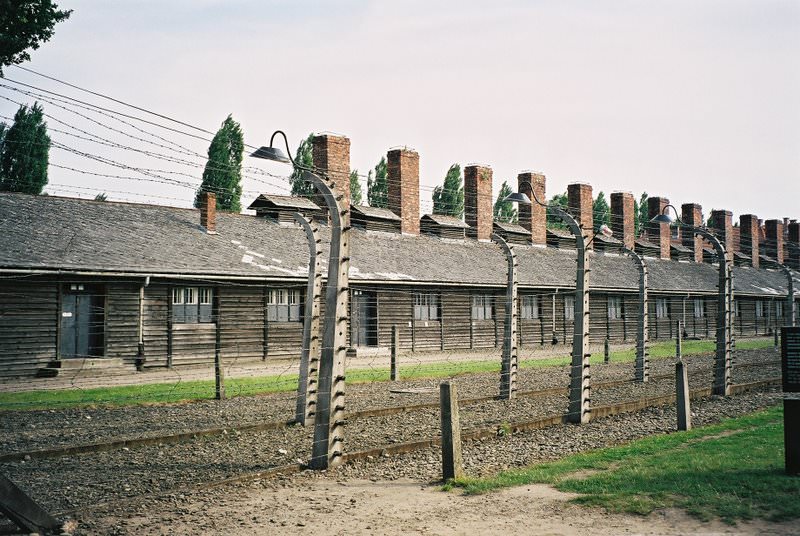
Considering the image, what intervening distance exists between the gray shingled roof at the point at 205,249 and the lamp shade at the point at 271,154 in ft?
44.6

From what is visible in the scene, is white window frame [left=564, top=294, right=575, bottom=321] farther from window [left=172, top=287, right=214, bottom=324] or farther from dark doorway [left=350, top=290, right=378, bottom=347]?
window [left=172, top=287, right=214, bottom=324]

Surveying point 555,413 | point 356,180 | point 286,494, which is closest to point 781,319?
point 356,180

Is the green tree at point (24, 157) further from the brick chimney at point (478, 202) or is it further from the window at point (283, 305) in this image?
the brick chimney at point (478, 202)

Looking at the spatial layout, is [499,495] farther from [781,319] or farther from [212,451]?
[781,319]

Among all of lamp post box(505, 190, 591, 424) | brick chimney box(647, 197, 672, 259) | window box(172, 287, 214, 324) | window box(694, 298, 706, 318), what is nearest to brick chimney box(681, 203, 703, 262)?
brick chimney box(647, 197, 672, 259)

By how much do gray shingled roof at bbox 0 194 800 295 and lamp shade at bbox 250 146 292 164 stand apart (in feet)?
44.6

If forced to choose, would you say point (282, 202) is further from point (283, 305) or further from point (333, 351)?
point (333, 351)

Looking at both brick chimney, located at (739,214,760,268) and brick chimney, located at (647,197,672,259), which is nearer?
brick chimney, located at (647,197,672,259)

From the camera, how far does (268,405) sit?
601 inches

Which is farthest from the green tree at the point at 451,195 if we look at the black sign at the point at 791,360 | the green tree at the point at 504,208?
the black sign at the point at 791,360

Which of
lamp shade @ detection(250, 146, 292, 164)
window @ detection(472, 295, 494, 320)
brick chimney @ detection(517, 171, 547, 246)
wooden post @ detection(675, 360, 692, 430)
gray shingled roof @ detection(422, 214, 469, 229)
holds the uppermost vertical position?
brick chimney @ detection(517, 171, 547, 246)

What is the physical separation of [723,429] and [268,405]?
8.72 m

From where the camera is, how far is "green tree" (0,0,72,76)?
1936cm

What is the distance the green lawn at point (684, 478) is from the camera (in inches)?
277
